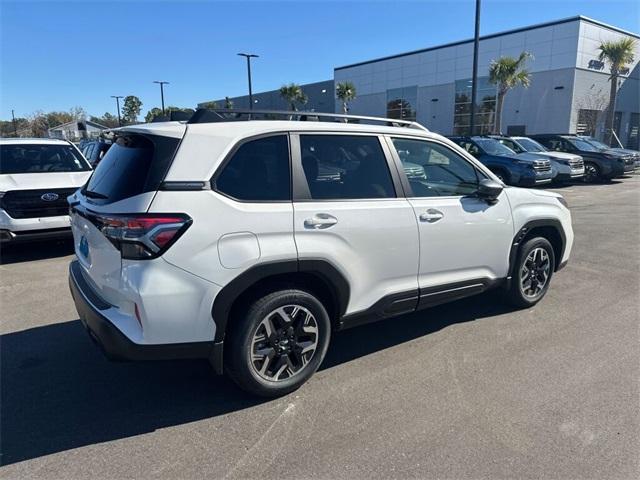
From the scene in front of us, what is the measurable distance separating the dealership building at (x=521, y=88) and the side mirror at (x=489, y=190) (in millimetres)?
32767

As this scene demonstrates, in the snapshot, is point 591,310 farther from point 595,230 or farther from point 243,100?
point 243,100

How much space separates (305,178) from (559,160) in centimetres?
1575

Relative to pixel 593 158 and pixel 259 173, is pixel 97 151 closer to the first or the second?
pixel 259 173

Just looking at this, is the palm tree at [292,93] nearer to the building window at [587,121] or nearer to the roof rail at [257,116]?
the building window at [587,121]

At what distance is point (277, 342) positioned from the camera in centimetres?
304

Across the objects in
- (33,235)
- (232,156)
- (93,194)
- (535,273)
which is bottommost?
(535,273)

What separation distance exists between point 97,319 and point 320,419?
1.50 metres

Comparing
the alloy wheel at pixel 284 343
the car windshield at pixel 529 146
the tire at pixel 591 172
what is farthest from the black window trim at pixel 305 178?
the tire at pixel 591 172

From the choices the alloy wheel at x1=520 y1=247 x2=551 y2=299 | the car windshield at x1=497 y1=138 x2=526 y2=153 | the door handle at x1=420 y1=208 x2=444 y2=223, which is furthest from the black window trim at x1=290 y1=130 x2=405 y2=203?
the car windshield at x1=497 y1=138 x2=526 y2=153

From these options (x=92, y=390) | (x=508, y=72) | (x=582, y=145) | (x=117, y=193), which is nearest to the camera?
(x=117, y=193)

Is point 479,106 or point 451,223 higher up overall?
point 479,106

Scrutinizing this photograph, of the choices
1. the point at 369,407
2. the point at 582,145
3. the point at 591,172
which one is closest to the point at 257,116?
the point at 369,407

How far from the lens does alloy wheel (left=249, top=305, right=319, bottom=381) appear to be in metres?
2.98

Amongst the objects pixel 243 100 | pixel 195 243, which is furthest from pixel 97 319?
pixel 243 100
